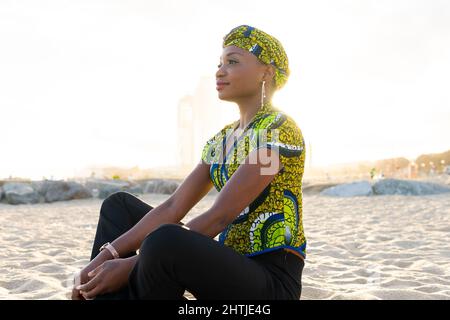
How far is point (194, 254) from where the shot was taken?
5.36ft

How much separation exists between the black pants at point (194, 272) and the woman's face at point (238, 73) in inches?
30.2

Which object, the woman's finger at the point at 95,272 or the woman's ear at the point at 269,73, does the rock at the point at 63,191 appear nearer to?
the woman's finger at the point at 95,272

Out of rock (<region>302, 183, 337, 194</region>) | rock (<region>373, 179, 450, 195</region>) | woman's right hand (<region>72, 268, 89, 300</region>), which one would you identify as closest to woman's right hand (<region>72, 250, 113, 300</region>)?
woman's right hand (<region>72, 268, 89, 300</region>)

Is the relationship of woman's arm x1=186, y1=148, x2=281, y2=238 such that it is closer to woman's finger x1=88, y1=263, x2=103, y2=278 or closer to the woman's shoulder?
the woman's shoulder

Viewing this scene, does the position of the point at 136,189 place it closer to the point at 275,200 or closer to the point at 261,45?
the point at 261,45

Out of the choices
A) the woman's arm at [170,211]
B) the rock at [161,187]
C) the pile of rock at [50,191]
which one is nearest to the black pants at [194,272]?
the woman's arm at [170,211]

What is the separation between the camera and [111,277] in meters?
1.83

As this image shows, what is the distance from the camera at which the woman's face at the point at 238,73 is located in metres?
2.12

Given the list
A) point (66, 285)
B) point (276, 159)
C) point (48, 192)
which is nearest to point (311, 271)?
point (66, 285)

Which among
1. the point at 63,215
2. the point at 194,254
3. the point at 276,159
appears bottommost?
the point at 63,215

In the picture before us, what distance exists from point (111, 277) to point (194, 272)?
38cm
